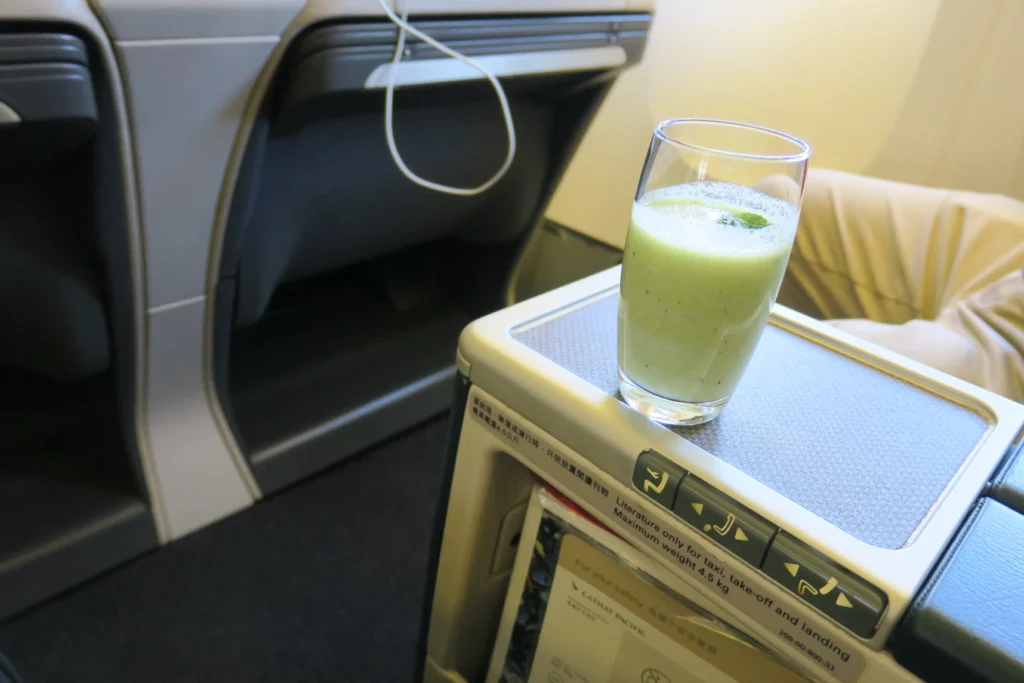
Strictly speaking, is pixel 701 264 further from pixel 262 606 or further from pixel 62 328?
pixel 262 606

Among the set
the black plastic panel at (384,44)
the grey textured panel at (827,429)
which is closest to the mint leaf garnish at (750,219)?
the grey textured panel at (827,429)

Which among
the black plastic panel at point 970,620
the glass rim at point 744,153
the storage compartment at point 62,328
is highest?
the glass rim at point 744,153

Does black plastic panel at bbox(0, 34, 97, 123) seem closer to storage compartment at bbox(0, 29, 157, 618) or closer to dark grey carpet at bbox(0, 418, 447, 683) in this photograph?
storage compartment at bbox(0, 29, 157, 618)

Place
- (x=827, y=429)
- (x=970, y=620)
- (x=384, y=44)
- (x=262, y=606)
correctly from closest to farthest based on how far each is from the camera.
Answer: (x=970, y=620)
(x=827, y=429)
(x=384, y=44)
(x=262, y=606)

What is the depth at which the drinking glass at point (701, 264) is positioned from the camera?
1.27 ft

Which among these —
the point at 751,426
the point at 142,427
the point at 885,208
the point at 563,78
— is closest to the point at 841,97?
the point at 885,208

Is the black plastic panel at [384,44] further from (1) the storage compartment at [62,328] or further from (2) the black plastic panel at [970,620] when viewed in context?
(2) the black plastic panel at [970,620]

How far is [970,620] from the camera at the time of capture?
1.05 feet

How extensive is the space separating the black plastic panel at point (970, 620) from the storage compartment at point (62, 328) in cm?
67

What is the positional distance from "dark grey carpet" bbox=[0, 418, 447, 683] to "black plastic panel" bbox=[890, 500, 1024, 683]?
695 mm

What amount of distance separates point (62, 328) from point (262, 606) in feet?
1.39

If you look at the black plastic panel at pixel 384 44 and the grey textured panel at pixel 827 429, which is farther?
the black plastic panel at pixel 384 44

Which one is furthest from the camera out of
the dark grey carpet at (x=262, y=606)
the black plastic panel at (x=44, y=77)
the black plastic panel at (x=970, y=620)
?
the dark grey carpet at (x=262, y=606)

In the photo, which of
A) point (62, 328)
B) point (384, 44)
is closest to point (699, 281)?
point (384, 44)
